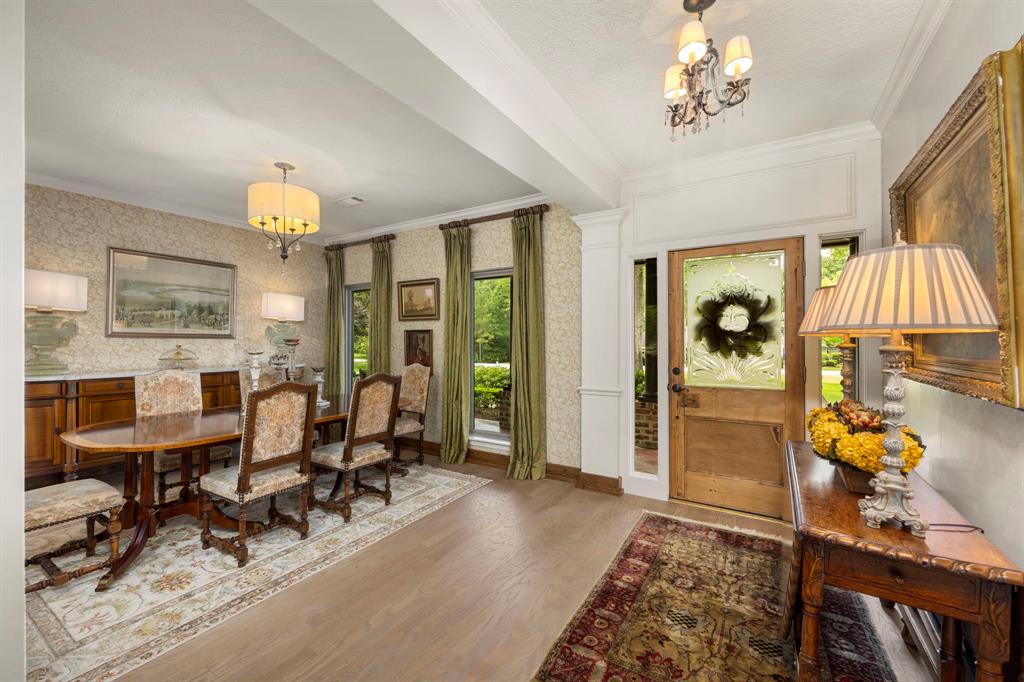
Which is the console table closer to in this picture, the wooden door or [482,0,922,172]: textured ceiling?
the wooden door

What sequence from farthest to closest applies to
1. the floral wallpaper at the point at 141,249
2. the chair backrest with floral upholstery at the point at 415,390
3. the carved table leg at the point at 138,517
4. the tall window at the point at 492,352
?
1. the tall window at the point at 492,352
2. the chair backrest with floral upholstery at the point at 415,390
3. the floral wallpaper at the point at 141,249
4. the carved table leg at the point at 138,517

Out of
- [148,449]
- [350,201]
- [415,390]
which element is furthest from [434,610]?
[350,201]

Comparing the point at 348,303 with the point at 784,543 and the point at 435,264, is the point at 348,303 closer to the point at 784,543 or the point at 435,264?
the point at 435,264

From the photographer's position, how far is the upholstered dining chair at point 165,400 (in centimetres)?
314

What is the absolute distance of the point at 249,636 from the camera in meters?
1.87

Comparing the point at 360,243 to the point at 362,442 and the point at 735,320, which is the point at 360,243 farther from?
the point at 735,320

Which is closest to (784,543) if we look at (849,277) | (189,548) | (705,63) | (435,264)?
(849,277)

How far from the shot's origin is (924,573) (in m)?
1.19

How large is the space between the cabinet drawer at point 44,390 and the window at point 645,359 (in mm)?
5183

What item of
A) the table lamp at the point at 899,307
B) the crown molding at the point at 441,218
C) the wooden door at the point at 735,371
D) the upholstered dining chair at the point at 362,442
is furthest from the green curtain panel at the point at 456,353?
the table lamp at the point at 899,307

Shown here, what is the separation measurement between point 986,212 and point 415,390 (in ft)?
14.2

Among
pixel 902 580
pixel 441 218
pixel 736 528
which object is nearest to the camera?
pixel 902 580

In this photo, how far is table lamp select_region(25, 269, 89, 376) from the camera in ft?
11.3

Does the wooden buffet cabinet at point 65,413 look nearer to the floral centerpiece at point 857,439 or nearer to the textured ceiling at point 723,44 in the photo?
the textured ceiling at point 723,44
